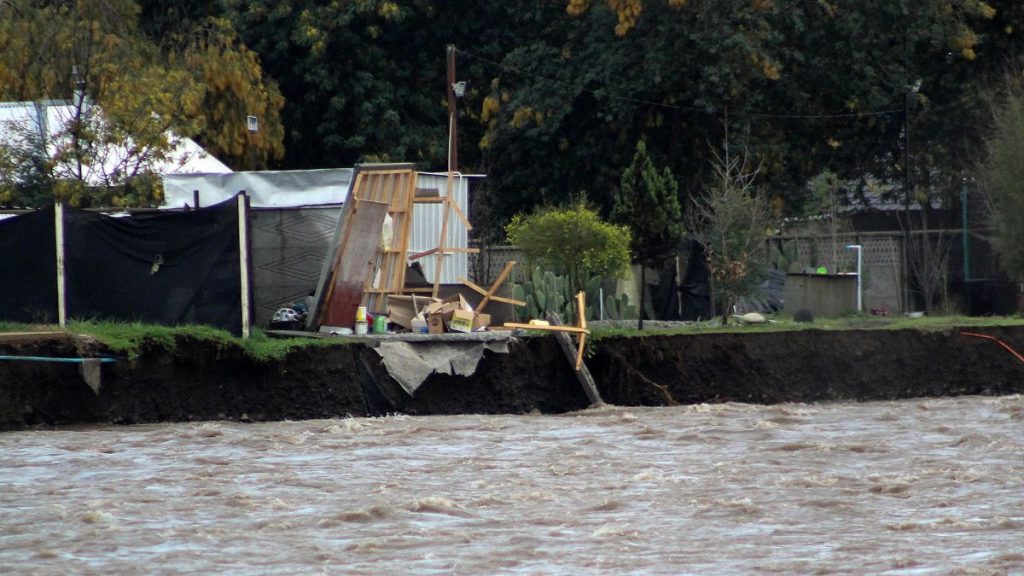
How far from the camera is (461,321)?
17.6 m

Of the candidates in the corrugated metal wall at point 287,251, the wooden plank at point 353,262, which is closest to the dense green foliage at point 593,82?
the corrugated metal wall at point 287,251

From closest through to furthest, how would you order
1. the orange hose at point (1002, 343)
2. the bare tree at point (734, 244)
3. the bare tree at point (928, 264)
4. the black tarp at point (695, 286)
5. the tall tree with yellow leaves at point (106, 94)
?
the orange hose at point (1002, 343) → the tall tree with yellow leaves at point (106, 94) → the bare tree at point (734, 244) → the black tarp at point (695, 286) → the bare tree at point (928, 264)

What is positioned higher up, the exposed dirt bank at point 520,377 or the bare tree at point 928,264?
the bare tree at point 928,264

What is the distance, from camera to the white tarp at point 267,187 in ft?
66.7

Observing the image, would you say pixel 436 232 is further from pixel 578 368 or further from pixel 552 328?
pixel 578 368

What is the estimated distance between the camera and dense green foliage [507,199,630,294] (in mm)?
20703

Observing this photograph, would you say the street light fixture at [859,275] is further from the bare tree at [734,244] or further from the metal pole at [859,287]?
the bare tree at [734,244]

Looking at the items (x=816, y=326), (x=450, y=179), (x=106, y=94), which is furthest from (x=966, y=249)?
(x=106, y=94)

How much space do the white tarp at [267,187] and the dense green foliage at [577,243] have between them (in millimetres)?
2752

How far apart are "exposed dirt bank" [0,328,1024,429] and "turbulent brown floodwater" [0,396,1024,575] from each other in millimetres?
338

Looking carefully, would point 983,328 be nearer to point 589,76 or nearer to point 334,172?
point 334,172

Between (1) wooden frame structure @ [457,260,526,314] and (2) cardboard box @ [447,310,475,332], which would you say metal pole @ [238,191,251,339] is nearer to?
(2) cardboard box @ [447,310,475,332]

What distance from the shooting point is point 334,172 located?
2030 cm

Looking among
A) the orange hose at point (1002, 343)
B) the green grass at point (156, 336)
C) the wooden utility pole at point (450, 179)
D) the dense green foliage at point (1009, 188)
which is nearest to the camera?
the green grass at point (156, 336)
